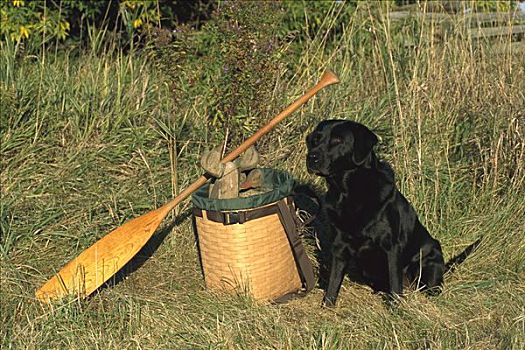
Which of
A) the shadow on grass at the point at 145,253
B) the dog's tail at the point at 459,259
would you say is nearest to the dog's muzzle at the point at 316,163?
the dog's tail at the point at 459,259

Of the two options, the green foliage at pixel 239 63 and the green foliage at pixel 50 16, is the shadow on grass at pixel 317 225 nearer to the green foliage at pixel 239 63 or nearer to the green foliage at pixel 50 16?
the green foliage at pixel 239 63

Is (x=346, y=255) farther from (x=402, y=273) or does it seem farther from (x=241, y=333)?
(x=241, y=333)

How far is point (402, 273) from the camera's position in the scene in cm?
404

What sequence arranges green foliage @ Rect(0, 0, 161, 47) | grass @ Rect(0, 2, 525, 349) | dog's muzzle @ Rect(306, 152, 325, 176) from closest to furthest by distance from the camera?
grass @ Rect(0, 2, 525, 349) → dog's muzzle @ Rect(306, 152, 325, 176) → green foliage @ Rect(0, 0, 161, 47)

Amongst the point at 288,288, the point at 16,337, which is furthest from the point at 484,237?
the point at 16,337

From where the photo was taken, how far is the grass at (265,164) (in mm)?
3658

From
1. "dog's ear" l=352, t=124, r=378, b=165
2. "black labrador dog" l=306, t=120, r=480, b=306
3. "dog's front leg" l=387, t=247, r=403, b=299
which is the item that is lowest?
"dog's front leg" l=387, t=247, r=403, b=299

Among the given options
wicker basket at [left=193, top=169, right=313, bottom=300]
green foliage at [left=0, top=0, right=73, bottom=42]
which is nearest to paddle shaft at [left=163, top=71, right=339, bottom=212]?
wicker basket at [left=193, top=169, right=313, bottom=300]

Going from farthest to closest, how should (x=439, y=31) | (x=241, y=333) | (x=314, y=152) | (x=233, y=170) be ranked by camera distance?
(x=439, y=31) → (x=233, y=170) → (x=314, y=152) → (x=241, y=333)

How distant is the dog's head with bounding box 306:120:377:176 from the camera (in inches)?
152

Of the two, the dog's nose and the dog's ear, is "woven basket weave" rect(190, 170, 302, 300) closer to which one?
the dog's nose

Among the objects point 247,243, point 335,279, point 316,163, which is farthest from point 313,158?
point 335,279

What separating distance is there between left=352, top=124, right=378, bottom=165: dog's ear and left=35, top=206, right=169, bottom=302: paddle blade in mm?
1129

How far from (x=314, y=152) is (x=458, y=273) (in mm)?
1182
